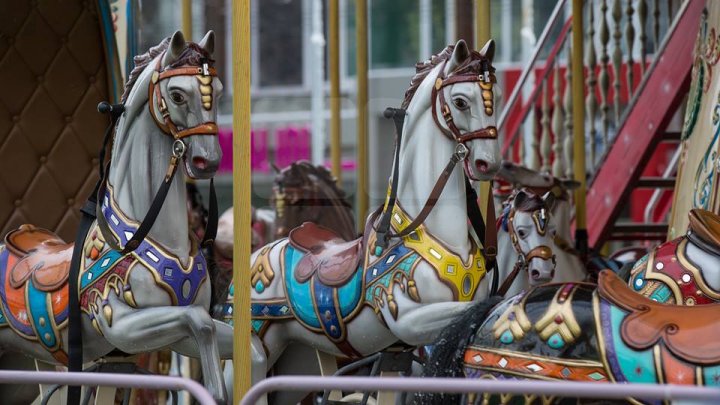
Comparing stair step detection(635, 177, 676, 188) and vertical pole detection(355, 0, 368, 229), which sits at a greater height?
vertical pole detection(355, 0, 368, 229)

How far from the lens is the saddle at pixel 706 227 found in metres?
4.78

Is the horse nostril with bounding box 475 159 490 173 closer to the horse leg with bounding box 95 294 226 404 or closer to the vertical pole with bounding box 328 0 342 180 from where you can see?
the horse leg with bounding box 95 294 226 404

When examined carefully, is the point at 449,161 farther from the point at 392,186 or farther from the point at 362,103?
the point at 362,103

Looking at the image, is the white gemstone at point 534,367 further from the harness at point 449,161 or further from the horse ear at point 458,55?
the horse ear at point 458,55

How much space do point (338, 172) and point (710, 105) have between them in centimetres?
312

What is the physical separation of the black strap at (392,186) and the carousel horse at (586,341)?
138 centimetres

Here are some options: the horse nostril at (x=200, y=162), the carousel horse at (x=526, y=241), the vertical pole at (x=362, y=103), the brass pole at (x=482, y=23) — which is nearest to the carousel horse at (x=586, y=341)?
the horse nostril at (x=200, y=162)

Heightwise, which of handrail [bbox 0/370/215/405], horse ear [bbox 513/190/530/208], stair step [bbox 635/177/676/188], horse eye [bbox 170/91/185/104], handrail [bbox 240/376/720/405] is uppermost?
horse eye [bbox 170/91/185/104]

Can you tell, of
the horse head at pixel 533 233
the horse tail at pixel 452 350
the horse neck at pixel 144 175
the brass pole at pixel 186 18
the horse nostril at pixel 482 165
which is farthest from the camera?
the brass pole at pixel 186 18

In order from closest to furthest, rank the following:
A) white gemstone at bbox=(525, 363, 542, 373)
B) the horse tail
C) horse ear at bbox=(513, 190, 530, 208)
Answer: white gemstone at bbox=(525, 363, 542, 373) → the horse tail → horse ear at bbox=(513, 190, 530, 208)

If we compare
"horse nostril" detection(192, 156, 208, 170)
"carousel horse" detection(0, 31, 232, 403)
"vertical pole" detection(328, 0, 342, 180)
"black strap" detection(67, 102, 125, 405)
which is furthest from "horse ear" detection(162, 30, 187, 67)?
"vertical pole" detection(328, 0, 342, 180)

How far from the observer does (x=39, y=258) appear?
18.6ft

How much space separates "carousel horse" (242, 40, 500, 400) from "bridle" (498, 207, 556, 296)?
3.18 ft

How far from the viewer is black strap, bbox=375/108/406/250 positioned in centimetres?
547
